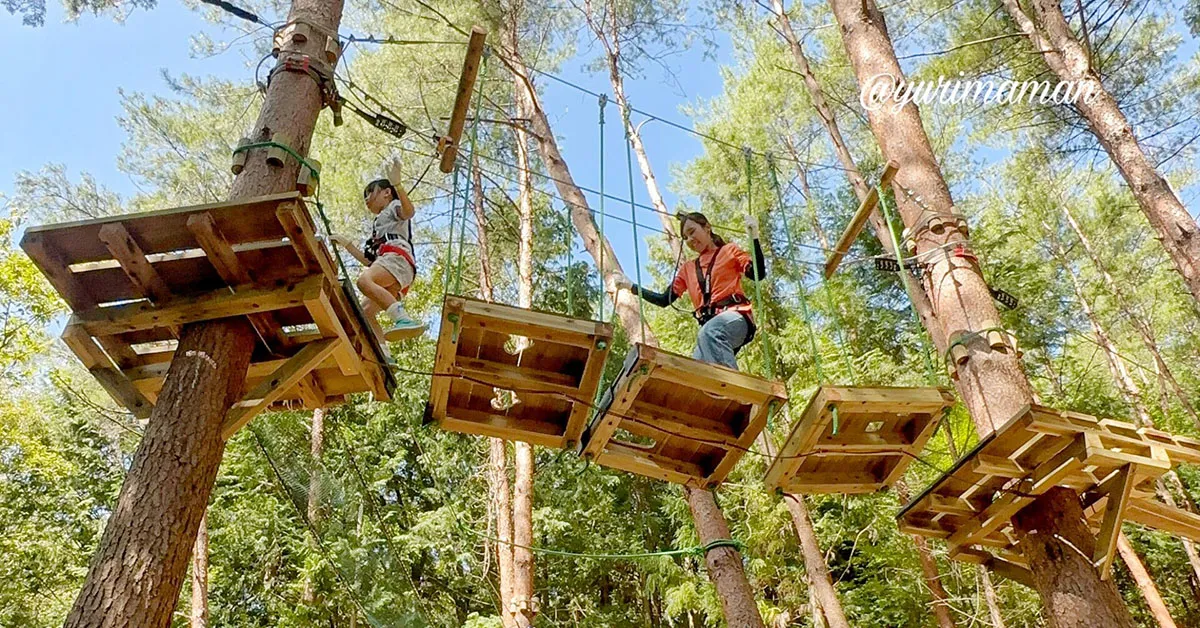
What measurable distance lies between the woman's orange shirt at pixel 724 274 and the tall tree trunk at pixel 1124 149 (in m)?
4.36

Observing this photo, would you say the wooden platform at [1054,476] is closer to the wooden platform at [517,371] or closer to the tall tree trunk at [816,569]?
the wooden platform at [517,371]

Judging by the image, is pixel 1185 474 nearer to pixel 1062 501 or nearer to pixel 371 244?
pixel 1062 501

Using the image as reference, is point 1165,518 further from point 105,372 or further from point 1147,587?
point 1147,587

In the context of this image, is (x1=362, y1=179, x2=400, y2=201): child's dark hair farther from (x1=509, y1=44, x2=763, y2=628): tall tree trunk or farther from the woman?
the woman

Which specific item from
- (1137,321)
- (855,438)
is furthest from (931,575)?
(855,438)

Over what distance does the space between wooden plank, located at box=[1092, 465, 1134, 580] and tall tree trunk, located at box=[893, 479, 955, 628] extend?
5246 mm

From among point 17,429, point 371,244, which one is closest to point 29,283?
point 17,429

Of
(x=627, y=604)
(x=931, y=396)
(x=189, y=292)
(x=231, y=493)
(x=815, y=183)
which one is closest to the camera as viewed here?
(x=189, y=292)

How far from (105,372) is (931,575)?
8378mm

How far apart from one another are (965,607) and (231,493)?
10.2m

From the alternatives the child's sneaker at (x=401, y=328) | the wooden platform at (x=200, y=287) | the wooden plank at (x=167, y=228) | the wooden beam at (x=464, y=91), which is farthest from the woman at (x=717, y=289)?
the wooden plank at (x=167, y=228)

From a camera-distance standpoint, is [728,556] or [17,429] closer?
[728,556]

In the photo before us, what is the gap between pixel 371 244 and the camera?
4160 millimetres

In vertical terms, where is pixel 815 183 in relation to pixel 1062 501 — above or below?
above
